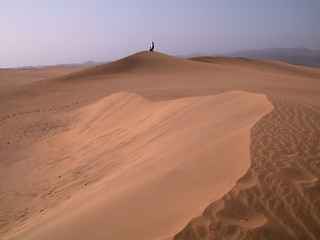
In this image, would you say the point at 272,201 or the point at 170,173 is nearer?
the point at 272,201

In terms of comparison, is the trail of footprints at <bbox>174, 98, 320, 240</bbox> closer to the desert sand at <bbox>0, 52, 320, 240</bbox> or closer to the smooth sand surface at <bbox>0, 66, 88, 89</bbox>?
the desert sand at <bbox>0, 52, 320, 240</bbox>

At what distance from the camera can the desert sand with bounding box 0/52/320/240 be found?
2.49 meters

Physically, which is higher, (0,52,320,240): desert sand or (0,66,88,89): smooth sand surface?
(0,66,88,89): smooth sand surface

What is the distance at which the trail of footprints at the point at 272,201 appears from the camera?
2250 millimetres

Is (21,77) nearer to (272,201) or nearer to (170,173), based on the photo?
(170,173)

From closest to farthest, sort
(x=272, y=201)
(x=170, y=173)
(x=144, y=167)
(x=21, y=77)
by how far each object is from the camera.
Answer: (x=272, y=201), (x=170, y=173), (x=144, y=167), (x=21, y=77)

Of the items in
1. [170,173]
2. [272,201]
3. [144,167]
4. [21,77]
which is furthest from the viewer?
[21,77]

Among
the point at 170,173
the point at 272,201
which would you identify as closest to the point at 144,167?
the point at 170,173

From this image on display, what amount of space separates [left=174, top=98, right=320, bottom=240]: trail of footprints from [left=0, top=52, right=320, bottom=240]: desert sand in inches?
0.4

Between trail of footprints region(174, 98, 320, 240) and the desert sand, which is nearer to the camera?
trail of footprints region(174, 98, 320, 240)

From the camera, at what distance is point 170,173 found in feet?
12.1

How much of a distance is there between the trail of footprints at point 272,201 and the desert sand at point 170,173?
0.4 inches

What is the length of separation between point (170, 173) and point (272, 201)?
1.50 m

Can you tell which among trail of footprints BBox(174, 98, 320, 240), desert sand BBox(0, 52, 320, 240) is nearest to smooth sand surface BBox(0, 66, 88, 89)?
desert sand BBox(0, 52, 320, 240)
